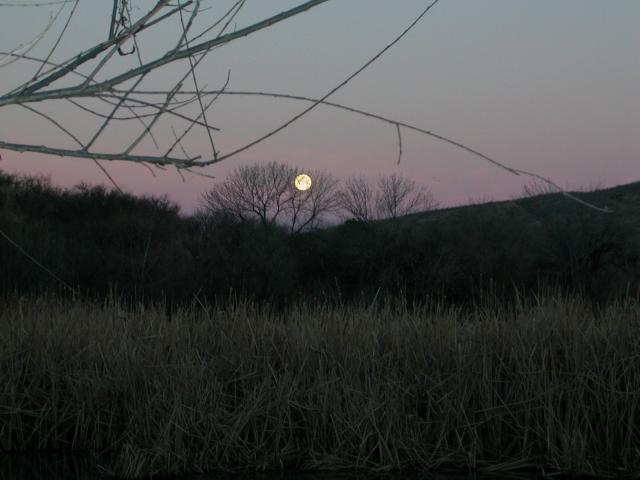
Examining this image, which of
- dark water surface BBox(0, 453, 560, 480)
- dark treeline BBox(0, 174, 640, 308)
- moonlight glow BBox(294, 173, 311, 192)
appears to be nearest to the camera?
dark water surface BBox(0, 453, 560, 480)

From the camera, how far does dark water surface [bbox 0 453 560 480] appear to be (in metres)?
5.14

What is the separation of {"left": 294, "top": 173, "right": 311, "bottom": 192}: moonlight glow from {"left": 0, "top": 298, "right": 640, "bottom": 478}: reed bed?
25120 millimetres

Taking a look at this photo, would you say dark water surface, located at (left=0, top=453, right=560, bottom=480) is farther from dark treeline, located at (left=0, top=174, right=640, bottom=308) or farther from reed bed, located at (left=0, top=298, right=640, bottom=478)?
dark treeline, located at (left=0, top=174, right=640, bottom=308)

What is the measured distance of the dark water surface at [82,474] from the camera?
514 centimetres

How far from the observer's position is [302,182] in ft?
106

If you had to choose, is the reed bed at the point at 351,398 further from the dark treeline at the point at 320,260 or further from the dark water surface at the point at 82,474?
the dark treeline at the point at 320,260

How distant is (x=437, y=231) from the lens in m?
20.5

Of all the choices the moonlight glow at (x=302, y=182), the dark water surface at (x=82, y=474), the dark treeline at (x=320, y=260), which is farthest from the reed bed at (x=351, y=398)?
the moonlight glow at (x=302, y=182)

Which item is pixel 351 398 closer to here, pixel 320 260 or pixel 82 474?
pixel 82 474

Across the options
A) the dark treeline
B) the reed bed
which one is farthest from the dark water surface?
the dark treeline

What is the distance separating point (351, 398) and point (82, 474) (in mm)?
2039

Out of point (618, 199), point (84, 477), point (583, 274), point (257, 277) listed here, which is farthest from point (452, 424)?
point (618, 199)

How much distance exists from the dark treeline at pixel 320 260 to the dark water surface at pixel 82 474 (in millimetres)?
7633

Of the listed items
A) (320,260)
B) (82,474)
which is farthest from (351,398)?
(320,260)
